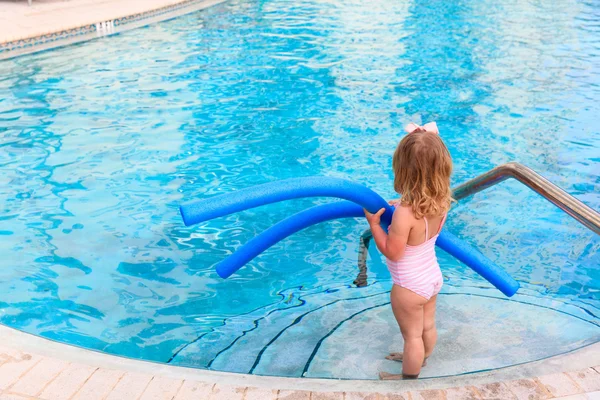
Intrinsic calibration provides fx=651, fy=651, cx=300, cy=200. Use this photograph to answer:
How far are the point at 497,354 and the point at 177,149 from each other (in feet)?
15.5

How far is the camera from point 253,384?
2770 millimetres

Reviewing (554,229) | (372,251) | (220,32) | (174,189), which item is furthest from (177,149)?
(220,32)

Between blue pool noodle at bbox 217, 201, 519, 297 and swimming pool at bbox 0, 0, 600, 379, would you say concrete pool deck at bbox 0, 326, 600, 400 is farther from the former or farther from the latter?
blue pool noodle at bbox 217, 201, 519, 297

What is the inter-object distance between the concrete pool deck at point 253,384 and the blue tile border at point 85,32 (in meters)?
9.21

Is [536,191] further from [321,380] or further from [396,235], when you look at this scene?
[321,380]

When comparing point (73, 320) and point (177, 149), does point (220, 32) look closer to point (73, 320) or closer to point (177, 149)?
point (177, 149)

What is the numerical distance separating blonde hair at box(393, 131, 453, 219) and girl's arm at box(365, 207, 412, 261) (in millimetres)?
45

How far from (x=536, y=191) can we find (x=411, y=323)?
874 millimetres

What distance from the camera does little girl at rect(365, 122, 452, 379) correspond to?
2654 millimetres

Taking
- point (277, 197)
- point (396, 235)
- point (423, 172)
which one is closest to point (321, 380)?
point (396, 235)

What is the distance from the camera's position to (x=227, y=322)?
418cm

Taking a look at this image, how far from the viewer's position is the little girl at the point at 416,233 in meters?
2.65

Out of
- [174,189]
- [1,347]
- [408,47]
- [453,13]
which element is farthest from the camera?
[453,13]

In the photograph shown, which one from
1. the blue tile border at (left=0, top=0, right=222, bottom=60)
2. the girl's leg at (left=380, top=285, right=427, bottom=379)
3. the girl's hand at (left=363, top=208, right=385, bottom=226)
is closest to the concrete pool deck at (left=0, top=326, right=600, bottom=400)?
the girl's leg at (left=380, top=285, right=427, bottom=379)
